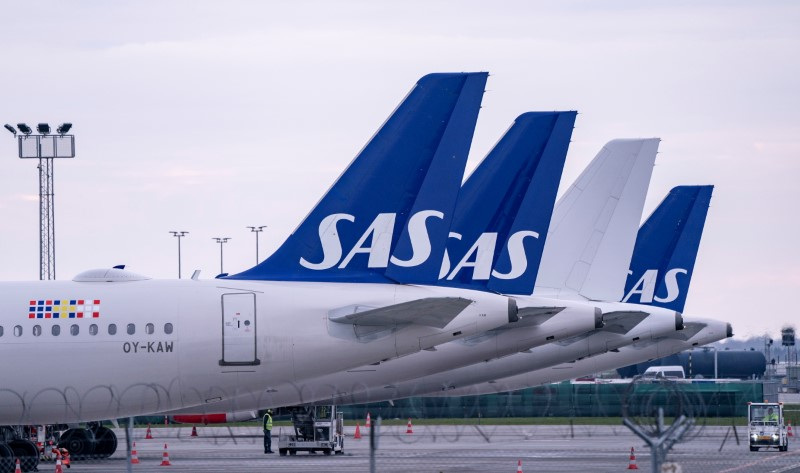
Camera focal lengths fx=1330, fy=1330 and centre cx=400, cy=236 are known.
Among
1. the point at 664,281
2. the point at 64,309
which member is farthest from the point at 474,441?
the point at 64,309

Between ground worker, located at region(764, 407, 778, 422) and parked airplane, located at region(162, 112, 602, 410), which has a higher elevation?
parked airplane, located at region(162, 112, 602, 410)

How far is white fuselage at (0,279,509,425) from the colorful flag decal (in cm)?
3

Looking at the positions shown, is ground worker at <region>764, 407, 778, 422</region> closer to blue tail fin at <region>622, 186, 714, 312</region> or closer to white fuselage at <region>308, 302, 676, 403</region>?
blue tail fin at <region>622, 186, 714, 312</region>

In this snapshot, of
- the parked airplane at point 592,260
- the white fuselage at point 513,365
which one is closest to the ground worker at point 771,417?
the parked airplane at point 592,260

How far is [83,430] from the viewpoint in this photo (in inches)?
1686

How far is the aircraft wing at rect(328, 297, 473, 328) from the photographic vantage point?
82.1 feet

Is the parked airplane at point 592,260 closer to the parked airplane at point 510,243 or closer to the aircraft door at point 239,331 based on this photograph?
the parked airplane at point 510,243

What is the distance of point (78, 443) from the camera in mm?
42500

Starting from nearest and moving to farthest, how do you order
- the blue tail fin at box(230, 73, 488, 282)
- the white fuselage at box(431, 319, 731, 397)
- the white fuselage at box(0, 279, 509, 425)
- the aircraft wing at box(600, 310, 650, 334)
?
1. the white fuselage at box(0, 279, 509, 425)
2. the blue tail fin at box(230, 73, 488, 282)
3. the aircraft wing at box(600, 310, 650, 334)
4. the white fuselage at box(431, 319, 731, 397)

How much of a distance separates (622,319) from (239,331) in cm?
1364

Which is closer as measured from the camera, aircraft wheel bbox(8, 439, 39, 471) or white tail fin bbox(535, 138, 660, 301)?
aircraft wheel bbox(8, 439, 39, 471)

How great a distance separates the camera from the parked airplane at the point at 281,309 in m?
27.3

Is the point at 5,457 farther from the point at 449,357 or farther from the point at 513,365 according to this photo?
the point at 513,365

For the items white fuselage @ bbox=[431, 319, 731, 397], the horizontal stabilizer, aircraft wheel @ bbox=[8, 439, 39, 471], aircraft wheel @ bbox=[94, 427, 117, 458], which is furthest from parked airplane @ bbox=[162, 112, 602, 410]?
aircraft wheel @ bbox=[94, 427, 117, 458]
